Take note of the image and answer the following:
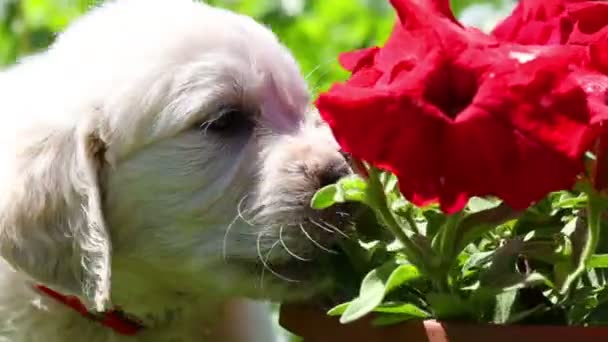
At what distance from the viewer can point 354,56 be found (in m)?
1.67

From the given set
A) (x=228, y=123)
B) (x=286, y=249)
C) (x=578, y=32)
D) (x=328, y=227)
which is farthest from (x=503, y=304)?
(x=228, y=123)

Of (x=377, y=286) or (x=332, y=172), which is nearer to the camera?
(x=377, y=286)

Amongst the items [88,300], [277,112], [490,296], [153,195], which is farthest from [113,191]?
[490,296]

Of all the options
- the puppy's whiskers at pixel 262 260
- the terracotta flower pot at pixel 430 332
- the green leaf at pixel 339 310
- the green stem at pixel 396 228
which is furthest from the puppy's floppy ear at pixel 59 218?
the green stem at pixel 396 228

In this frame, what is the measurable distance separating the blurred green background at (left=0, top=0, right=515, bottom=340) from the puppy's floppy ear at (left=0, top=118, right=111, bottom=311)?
1.22 meters

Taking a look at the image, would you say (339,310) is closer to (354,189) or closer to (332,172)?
(354,189)

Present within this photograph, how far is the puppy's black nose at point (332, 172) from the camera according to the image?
1.98 m

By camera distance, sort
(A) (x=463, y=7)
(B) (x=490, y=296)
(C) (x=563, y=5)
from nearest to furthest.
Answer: (B) (x=490, y=296) → (C) (x=563, y=5) → (A) (x=463, y=7)

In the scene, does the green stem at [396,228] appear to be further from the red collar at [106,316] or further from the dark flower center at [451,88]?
the red collar at [106,316]

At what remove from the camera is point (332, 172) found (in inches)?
78.2

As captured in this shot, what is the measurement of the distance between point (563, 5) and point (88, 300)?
1.15 metres

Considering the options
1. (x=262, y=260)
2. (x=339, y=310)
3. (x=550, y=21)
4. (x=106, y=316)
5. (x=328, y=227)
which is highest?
(x=550, y=21)

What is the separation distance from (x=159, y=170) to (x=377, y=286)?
2.88ft

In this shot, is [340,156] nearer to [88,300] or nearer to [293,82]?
[293,82]
